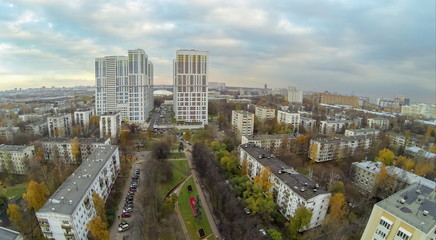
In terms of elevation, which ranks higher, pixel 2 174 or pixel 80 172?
pixel 80 172

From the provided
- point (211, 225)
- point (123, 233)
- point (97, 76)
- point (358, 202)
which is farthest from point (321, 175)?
point (97, 76)

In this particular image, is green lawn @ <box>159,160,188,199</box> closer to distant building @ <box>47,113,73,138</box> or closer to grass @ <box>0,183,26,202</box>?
grass @ <box>0,183,26,202</box>

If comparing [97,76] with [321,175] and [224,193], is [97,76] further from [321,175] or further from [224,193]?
[321,175]

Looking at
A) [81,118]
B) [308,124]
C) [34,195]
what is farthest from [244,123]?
[81,118]

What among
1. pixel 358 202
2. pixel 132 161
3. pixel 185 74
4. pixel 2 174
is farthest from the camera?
pixel 185 74

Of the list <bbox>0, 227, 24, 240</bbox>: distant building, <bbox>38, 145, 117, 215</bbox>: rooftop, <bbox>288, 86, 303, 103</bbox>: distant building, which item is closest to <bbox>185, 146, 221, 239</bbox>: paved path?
<bbox>38, 145, 117, 215</bbox>: rooftop

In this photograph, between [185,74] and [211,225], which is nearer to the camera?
[211,225]

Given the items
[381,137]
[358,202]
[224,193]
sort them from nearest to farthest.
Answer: [224,193], [358,202], [381,137]

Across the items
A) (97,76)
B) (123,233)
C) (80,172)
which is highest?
(97,76)
